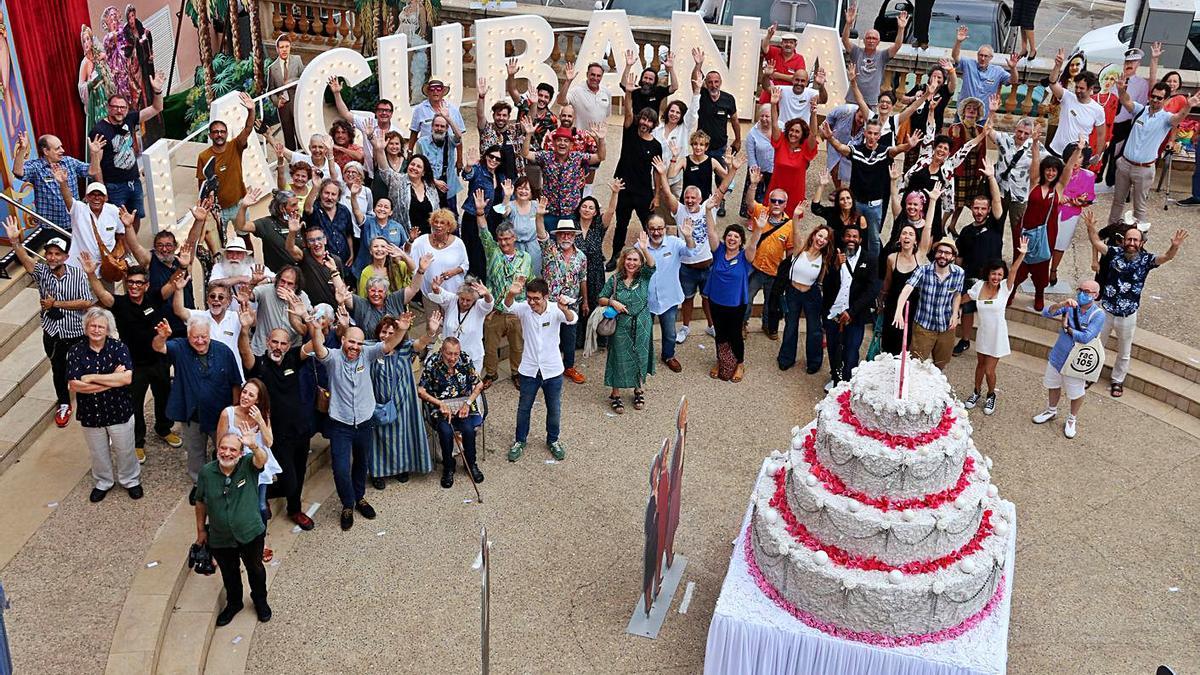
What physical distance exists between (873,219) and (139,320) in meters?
7.15

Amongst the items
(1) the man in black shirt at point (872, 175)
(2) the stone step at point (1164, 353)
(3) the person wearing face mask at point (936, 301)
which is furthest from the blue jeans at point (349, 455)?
(2) the stone step at point (1164, 353)

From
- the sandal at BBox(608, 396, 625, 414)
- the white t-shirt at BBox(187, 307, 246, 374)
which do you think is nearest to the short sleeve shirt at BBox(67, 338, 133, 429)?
the white t-shirt at BBox(187, 307, 246, 374)

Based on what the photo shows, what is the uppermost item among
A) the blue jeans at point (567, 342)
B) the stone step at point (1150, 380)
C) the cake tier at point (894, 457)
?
the cake tier at point (894, 457)

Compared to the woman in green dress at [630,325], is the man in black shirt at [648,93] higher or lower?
higher

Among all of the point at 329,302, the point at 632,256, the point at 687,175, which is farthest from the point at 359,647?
the point at 687,175

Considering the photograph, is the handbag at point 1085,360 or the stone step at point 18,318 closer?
the handbag at point 1085,360

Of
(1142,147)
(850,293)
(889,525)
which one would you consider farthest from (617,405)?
(1142,147)

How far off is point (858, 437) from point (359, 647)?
3706mm

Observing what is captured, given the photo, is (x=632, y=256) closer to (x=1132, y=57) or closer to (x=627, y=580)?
(x=627, y=580)

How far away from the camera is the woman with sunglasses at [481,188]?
12.3 metres

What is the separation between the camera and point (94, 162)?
39.4 ft

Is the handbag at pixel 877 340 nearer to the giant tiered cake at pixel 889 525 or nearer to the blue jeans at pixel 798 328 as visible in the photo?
the blue jeans at pixel 798 328

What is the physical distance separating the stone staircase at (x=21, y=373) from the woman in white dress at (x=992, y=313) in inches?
319

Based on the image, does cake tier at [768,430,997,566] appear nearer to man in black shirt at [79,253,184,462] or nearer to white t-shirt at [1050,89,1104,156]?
man in black shirt at [79,253,184,462]
